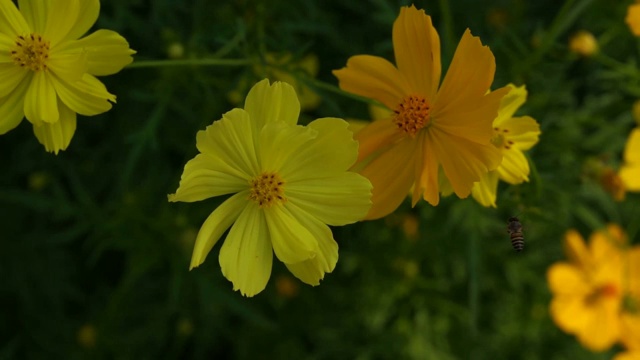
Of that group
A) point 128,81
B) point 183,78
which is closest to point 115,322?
point 128,81

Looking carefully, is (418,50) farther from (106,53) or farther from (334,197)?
(106,53)

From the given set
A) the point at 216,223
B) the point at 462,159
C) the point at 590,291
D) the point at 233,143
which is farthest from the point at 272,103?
the point at 590,291

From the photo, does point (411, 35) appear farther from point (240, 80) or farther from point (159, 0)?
point (159, 0)

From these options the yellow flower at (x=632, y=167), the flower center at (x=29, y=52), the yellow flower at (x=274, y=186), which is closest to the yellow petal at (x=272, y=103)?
the yellow flower at (x=274, y=186)

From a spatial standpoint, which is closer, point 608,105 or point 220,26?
point 220,26

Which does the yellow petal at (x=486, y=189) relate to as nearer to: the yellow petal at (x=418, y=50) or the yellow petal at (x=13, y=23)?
the yellow petal at (x=418, y=50)

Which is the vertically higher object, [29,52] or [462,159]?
[29,52]
